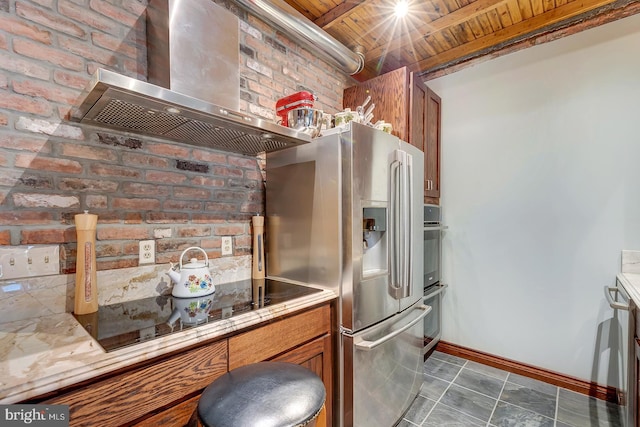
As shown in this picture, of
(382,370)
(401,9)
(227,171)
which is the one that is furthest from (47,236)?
(401,9)

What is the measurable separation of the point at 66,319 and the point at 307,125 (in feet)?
4.64

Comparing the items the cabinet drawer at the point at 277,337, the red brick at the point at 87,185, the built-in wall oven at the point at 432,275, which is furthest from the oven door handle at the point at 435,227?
the red brick at the point at 87,185

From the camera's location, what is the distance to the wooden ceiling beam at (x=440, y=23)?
2.07 meters

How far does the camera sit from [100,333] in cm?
93

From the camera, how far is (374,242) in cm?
177

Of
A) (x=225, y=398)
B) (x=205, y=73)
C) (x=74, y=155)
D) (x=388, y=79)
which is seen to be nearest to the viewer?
(x=225, y=398)

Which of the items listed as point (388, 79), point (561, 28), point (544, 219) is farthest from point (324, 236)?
point (561, 28)

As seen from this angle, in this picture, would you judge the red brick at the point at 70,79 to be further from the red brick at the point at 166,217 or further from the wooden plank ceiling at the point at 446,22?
the wooden plank ceiling at the point at 446,22

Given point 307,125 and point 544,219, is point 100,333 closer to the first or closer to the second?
point 307,125

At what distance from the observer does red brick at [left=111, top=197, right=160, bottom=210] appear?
4.38 feet

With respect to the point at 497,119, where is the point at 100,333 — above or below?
below

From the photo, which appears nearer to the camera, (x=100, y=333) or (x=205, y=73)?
(x=100, y=333)

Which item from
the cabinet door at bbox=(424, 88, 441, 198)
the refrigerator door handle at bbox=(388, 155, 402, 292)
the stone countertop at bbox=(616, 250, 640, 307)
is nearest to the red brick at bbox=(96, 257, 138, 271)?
the refrigerator door handle at bbox=(388, 155, 402, 292)

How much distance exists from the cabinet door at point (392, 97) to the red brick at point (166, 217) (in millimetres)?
1732
